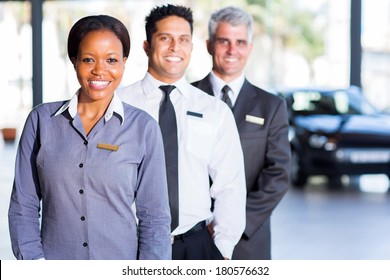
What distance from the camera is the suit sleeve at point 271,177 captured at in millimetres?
3287

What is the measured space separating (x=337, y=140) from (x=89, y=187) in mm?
7685

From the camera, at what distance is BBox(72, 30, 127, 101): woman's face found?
2.27 m

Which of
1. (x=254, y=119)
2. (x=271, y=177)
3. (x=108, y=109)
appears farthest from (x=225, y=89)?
(x=108, y=109)

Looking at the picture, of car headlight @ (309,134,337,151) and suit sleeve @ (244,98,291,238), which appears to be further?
car headlight @ (309,134,337,151)

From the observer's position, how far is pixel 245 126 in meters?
3.31

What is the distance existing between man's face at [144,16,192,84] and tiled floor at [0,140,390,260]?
3.77 m

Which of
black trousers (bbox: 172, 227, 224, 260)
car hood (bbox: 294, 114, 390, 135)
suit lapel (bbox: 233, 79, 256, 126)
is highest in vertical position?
suit lapel (bbox: 233, 79, 256, 126)

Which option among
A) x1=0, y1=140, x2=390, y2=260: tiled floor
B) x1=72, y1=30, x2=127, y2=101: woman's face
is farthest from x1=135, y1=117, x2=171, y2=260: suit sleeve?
x1=0, y1=140, x2=390, y2=260: tiled floor

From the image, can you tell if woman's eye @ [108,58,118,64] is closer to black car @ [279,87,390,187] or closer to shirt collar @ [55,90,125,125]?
shirt collar @ [55,90,125,125]

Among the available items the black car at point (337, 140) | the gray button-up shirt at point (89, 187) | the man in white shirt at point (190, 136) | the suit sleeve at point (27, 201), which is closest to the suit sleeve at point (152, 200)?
the gray button-up shirt at point (89, 187)

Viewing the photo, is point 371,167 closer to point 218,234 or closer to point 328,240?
point 328,240

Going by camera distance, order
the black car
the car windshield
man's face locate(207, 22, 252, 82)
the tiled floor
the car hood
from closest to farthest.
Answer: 1. man's face locate(207, 22, 252, 82)
2. the tiled floor
3. the black car
4. the car hood
5. the car windshield

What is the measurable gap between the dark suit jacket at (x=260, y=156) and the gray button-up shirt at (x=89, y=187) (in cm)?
100

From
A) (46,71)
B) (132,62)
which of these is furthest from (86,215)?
(46,71)
